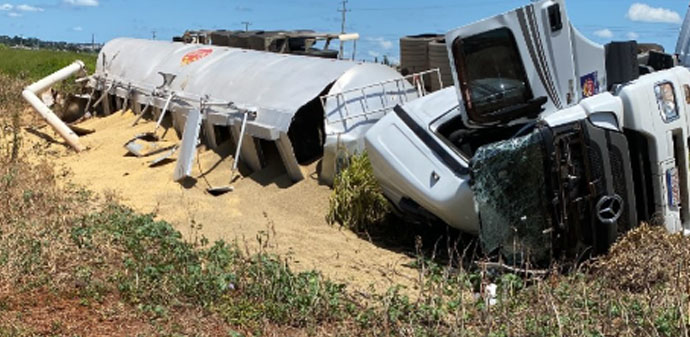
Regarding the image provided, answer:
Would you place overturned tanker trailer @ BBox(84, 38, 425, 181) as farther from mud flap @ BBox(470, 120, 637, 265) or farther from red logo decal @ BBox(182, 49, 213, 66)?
mud flap @ BBox(470, 120, 637, 265)

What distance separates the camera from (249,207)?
1087 centimetres

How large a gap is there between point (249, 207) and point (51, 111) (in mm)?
7939

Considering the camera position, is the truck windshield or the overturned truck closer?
the overturned truck

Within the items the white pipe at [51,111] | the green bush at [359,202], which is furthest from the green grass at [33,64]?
the green bush at [359,202]

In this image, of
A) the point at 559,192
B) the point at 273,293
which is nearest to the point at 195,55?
the point at 559,192

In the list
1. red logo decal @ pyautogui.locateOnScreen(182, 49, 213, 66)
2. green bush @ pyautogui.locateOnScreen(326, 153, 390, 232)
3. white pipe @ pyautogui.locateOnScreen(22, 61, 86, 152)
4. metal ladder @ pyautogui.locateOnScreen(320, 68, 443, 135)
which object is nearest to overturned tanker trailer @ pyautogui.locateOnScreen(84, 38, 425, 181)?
metal ladder @ pyautogui.locateOnScreen(320, 68, 443, 135)

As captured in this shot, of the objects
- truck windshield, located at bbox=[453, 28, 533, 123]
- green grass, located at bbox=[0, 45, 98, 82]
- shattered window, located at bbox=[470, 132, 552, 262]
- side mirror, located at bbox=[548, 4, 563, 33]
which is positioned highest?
side mirror, located at bbox=[548, 4, 563, 33]

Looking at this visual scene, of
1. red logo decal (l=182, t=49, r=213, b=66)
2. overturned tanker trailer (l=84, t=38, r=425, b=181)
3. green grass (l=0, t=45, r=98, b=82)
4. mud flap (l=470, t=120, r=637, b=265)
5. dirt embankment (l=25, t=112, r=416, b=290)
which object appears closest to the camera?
mud flap (l=470, t=120, r=637, b=265)

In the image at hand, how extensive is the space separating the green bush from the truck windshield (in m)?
1.95

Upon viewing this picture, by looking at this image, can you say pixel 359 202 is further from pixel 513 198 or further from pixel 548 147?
pixel 548 147

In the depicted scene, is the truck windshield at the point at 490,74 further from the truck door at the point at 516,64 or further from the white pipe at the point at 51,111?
the white pipe at the point at 51,111

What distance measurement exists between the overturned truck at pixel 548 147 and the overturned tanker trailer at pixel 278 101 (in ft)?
8.39

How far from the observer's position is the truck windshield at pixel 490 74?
8.05 metres

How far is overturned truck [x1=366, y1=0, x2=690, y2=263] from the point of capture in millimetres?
7391
